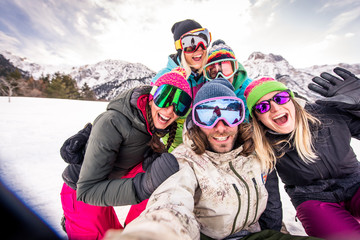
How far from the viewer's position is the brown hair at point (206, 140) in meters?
1.39

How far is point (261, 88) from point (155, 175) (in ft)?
4.87

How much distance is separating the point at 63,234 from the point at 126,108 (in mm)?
1966

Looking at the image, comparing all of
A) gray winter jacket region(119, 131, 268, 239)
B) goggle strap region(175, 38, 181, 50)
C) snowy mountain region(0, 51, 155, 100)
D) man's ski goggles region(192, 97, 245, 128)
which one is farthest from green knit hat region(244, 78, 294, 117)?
snowy mountain region(0, 51, 155, 100)

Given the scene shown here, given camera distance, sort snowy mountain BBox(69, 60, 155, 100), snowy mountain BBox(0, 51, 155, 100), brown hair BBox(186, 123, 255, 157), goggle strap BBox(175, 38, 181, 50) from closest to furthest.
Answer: brown hair BBox(186, 123, 255, 157)
goggle strap BBox(175, 38, 181, 50)
snowy mountain BBox(69, 60, 155, 100)
snowy mountain BBox(0, 51, 155, 100)

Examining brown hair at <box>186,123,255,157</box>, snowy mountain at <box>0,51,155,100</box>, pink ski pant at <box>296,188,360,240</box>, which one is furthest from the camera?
snowy mountain at <box>0,51,155,100</box>

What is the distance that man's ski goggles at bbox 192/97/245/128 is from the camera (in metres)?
1.46

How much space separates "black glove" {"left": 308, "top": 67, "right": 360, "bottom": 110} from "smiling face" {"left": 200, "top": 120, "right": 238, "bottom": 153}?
4.22 ft

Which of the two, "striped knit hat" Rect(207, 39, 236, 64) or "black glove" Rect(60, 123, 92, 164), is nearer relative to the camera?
"black glove" Rect(60, 123, 92, 164)

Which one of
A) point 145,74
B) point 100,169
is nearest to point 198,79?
point 100,169

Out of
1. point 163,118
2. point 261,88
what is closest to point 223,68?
point 261,88

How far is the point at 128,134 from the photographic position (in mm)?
1496

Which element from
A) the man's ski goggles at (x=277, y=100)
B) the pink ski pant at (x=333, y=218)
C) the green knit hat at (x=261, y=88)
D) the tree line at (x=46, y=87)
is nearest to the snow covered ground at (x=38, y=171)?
the pink ski pant at (x=333, y=218)

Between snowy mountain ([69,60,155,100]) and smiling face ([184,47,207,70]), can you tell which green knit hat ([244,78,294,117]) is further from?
snowy mountain ([69,60,155,100])

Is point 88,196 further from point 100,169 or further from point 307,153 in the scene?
point 307,153
